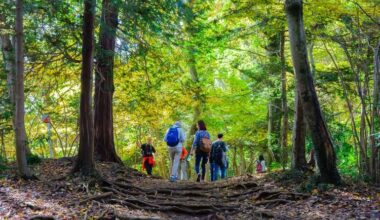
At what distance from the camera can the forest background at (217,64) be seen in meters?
9.23

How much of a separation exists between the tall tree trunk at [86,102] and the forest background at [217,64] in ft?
1.98

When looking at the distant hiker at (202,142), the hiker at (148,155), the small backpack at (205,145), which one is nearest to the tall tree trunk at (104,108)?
the hiker at (148,155)

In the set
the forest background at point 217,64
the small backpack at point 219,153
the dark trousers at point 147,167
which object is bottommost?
the dark trousers at point 147,167

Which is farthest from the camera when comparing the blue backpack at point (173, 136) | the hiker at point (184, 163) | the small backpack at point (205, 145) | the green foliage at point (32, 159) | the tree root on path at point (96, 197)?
the hiker at point (184, 163)

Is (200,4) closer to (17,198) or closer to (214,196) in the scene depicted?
(214,196)

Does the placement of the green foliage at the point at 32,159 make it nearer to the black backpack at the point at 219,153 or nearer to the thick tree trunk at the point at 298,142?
the black backpack at the point at 219,153

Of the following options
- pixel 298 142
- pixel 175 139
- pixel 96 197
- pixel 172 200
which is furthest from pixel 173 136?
pixel 96 197

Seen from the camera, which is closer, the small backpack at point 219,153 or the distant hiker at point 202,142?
the distant hiker at point 202,142

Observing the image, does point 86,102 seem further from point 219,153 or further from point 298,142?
point 219,153

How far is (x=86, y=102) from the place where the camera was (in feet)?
29.0

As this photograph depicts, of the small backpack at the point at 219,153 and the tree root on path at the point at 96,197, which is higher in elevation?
the small backpack at the point at 219,153

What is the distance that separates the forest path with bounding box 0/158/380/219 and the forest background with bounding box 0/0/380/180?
1733mm

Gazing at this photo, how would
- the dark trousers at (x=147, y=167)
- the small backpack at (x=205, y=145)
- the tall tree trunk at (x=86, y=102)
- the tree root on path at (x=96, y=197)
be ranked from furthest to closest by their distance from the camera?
the dark trousers at (x=147, y=167)
the small backpack at (x=205, y=145)
the tall tree trunk at (x=86, y=102)
the tree root on path at (x=96, y=197)

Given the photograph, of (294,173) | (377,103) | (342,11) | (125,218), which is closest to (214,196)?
(294,173)
